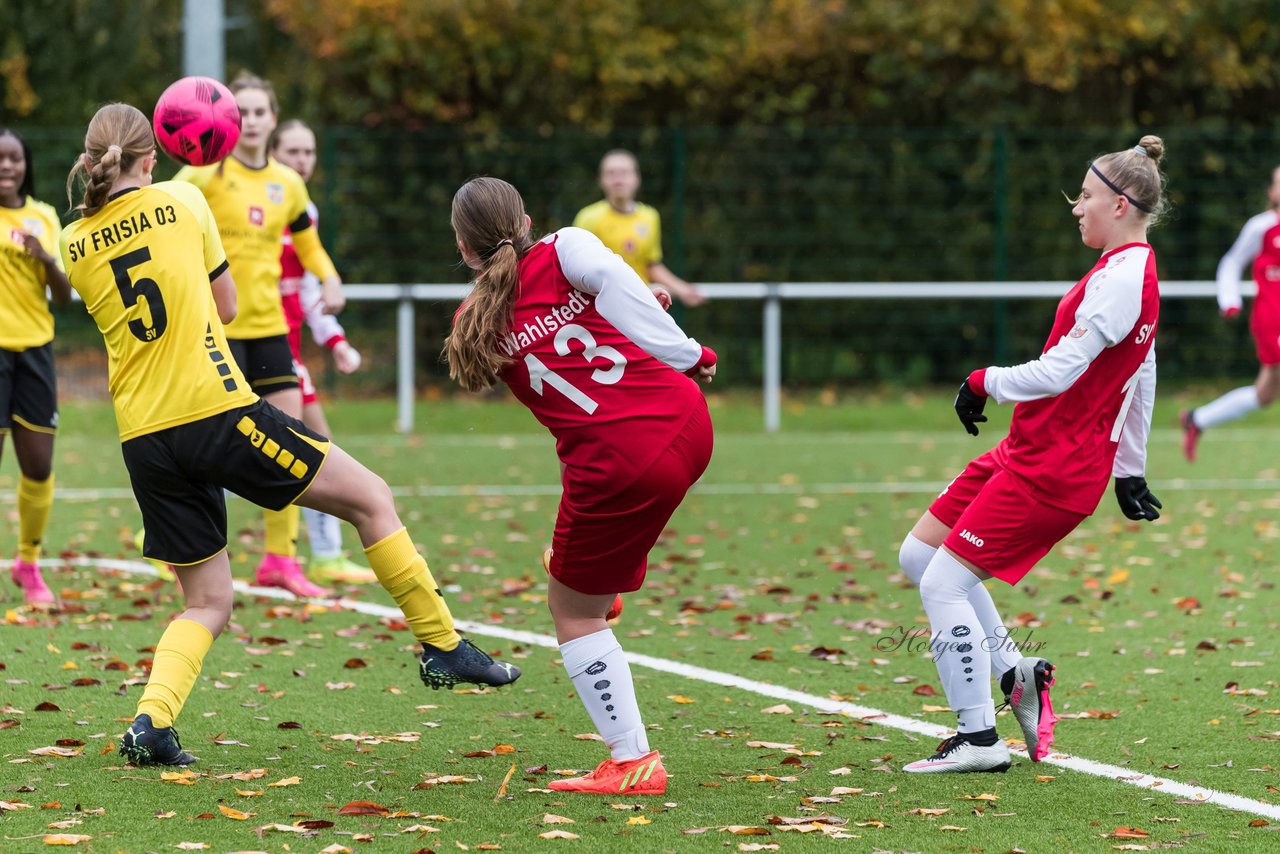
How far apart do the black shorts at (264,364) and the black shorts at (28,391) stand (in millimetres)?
822

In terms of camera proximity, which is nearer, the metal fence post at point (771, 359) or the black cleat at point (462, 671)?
the black cleat at point (462, 671)

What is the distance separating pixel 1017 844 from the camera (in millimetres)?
4266

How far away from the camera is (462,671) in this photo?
4.98 meters

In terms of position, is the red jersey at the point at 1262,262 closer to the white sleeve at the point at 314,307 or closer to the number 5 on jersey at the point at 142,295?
the white sleeve at the point at 314,307

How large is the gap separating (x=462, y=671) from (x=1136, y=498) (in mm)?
2095

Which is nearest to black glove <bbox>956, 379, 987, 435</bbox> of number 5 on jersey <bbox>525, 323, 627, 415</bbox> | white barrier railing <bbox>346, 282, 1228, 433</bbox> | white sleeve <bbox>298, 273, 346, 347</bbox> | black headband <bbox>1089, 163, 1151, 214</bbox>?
black headband <bbox>1089, 163, 1151, 214</bbox>

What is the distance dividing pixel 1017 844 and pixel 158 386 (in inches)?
107

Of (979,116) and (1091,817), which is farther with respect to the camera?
(979,116)

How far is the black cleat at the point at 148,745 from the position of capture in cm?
487

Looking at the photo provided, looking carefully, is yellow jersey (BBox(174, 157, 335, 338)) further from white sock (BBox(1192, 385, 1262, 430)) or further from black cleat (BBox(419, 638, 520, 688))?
white sock (BBox(1192, 385, 1262, 430))

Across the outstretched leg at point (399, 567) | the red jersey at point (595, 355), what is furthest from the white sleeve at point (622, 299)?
the outstretched leg at point (399, 567)

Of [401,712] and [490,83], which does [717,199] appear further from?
[401,712]

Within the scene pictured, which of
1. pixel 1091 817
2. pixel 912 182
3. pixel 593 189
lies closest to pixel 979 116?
pixel 912 182

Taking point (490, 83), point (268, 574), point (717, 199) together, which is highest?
point (490, 83)
